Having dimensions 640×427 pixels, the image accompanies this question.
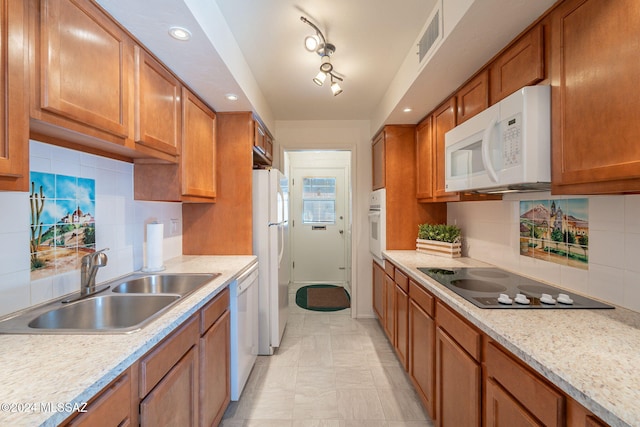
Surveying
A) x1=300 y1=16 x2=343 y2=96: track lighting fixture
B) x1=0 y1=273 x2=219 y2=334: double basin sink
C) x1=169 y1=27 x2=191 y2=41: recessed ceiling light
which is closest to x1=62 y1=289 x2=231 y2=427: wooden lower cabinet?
x1=0 y1=273 x2=219 y2=334: double basin sink

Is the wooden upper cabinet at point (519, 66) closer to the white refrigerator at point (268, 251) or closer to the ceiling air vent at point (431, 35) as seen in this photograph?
the ceiling air vent at point (431, 35)

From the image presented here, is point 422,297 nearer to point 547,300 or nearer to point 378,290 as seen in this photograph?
point 547,300

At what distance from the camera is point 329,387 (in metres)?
2.06

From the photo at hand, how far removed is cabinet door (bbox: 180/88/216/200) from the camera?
183 cm

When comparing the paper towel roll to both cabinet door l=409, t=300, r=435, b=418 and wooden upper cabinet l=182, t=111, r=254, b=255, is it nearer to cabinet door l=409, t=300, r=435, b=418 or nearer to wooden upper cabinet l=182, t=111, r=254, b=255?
wooden upper cabinet l=182, t=111, r=254, b=255

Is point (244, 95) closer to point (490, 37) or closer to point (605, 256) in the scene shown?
point (490, 37)

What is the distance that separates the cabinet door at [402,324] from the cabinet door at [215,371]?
4.00ft

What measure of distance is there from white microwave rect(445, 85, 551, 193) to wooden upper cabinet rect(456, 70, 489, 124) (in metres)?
0.17

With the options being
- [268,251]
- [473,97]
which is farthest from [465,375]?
[268,251]

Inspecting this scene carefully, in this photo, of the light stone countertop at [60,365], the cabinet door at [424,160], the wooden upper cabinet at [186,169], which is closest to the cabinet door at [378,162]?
the cabinet door at [424,160]

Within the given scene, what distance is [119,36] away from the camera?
1246 millimetres

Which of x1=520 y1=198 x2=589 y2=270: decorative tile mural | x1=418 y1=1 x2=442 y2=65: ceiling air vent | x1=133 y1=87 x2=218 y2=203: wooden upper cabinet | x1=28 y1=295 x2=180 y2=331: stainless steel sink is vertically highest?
x1=418 y1=1 x2=442 y2=65: ceiling air vent

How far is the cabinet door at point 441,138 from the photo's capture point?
2.09 m

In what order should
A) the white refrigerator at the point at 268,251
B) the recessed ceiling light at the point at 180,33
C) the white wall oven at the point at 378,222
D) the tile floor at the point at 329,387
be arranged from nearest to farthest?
the recessed ceiling light at the point at 180,33 < the tile floor at the point at 329,387 < the white refrigerator at the point at 268,251 < the white wall oven at the point at 378,222
